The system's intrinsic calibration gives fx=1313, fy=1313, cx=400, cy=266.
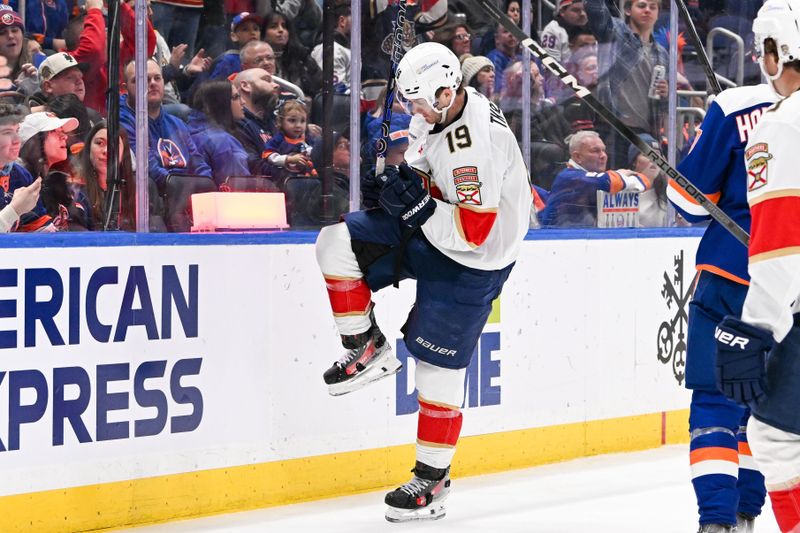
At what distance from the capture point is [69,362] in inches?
141

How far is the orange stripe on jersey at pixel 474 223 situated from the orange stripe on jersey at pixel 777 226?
138cm

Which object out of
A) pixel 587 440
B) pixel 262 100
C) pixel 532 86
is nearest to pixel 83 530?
pixel 262 100

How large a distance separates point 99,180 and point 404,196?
0.91 m

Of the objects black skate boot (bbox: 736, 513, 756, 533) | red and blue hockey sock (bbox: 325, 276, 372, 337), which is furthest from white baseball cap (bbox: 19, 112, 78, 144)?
black skate boot (bbox: 736, 513, 756, 533)

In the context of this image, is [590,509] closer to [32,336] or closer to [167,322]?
[167,322]

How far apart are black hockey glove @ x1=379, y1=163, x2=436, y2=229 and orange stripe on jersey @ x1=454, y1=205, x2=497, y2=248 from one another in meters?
0.11

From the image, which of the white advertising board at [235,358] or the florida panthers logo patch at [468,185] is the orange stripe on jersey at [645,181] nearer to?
the white advertising board at [235,358]

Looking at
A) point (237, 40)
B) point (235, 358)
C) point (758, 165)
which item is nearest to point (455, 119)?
point (237, 40)

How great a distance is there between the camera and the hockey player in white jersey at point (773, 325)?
245cm

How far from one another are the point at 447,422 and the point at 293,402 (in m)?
0.53

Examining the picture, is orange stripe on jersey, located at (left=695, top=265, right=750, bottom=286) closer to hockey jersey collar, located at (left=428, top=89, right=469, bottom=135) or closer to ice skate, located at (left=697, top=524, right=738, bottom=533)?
ice skate, located at (left=697, top=524, right=738, bottom=533)

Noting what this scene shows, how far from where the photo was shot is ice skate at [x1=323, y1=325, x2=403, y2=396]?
3.90 m

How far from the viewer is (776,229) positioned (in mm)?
2455

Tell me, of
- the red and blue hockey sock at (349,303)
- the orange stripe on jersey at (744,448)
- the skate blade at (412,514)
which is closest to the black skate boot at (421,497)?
the skate blade at (412,514)
